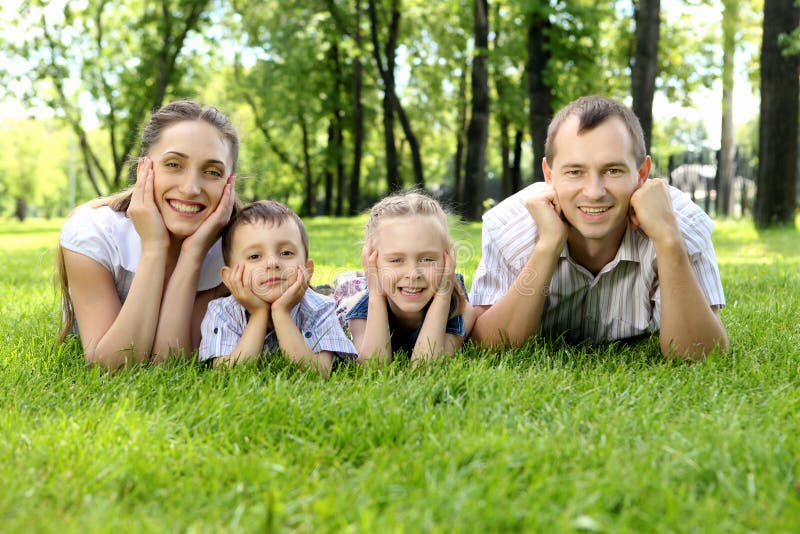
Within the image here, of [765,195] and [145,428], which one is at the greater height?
[765,195]

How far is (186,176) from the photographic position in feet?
12.7

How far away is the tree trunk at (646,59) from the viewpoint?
12.5 m

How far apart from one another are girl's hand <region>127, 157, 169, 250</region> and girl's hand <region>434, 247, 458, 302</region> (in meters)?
1.37

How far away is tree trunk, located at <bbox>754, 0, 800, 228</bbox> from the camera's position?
14.2 meters

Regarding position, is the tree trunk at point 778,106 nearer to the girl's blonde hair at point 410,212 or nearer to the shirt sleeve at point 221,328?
the girl's blonde hair at point 410,212

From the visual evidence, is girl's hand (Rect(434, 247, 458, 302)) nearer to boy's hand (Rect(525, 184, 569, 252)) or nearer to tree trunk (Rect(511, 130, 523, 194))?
boy's hand (Rect(525, 184, 569, 252))

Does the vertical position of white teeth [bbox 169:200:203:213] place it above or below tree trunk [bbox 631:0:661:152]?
below

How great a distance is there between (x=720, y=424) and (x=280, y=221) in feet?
7.04

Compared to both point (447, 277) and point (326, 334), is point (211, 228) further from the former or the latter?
point (447, 277)

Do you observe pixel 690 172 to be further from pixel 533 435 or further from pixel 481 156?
pixel 533 435

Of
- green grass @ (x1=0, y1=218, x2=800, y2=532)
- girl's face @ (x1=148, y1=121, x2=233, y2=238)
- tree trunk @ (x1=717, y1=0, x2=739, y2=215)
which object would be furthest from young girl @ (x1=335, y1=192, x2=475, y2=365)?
tree trunk @ (x1=717, y1=0, x2=739, y2=215)

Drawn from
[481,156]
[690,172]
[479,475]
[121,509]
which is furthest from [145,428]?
[690,172]

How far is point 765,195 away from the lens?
14.7 metres

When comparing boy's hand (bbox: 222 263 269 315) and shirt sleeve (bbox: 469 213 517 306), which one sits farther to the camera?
shirt sleeve (bbox: 469 213 517 306)
